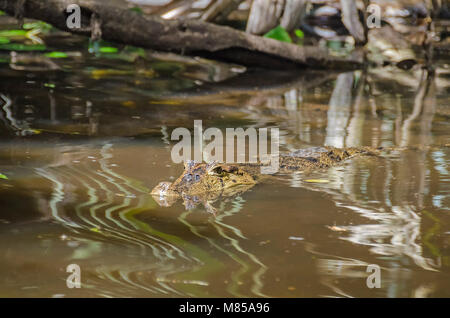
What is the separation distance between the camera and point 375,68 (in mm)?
12234

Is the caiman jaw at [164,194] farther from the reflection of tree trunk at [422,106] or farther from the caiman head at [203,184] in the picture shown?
the reflection of tree trunk at [422,106]

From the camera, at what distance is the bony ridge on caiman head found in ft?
16.7

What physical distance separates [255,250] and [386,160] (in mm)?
2592

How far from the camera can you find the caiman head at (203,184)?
507 cm

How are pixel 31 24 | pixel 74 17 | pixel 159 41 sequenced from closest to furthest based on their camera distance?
pixel 74 17 < pixel 159 41 < pixel 31 24

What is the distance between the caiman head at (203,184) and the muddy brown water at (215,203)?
125 mm

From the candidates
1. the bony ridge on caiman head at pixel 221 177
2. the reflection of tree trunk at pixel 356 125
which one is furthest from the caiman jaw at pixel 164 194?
the reflection of tree trunk at pixel 356 125

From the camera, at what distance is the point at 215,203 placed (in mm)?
5090

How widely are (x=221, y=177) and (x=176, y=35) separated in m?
5.36

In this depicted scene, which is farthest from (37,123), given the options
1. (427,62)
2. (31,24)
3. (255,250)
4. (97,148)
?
(427,62)

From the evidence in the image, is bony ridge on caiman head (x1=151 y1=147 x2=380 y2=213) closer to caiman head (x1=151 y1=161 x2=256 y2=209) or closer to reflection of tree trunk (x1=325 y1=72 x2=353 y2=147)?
caiman head (x1=151 y1=161 x2=256 y2=209)

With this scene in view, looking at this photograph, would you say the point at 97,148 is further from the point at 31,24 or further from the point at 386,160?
the point at 31,24

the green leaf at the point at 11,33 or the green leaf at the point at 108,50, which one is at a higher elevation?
the green leaf at the point at 11,33

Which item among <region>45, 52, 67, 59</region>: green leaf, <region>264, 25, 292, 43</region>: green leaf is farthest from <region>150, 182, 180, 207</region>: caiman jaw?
<region>45, 52, 67, 59</region>: green leaf
